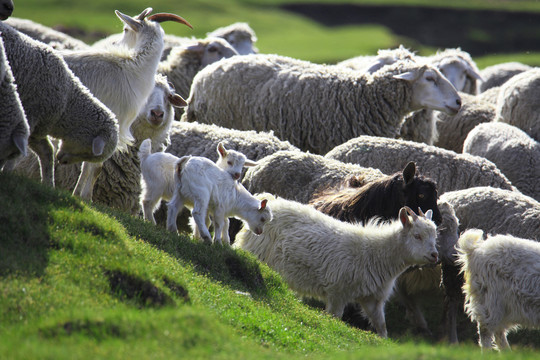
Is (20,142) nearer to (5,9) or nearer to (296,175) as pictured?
(5,9)

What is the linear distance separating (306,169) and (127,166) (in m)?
2.22

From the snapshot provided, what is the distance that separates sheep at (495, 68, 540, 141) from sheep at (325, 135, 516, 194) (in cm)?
363

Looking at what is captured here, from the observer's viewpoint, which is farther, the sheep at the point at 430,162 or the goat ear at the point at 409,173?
the sheep at the point at 430,162

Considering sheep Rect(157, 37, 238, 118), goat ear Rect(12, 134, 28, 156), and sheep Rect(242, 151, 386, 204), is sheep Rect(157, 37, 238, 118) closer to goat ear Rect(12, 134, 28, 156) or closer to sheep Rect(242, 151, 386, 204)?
sheep Rect(242, 151, 386, 204)

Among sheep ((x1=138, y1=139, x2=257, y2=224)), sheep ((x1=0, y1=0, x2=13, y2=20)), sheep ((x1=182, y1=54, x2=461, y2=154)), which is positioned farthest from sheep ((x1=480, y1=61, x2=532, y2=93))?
sheep ((x1=0, y1=0, x2=13, y2=20))

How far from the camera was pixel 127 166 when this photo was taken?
902 cm

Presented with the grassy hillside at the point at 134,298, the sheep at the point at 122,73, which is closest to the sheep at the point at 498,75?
the sheep at the point at 122,73

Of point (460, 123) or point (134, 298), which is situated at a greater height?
point (134, 298)

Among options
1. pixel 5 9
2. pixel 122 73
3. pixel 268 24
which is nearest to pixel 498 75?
pixel 122 73

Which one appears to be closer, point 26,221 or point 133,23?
point 26,221

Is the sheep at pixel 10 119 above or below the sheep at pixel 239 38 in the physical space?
above

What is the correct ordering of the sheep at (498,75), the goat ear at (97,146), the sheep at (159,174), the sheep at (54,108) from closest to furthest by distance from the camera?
the sheep at (54,108) → the goat ear at (97,146) → the sheep at (159,174) → the sheep at (498,75)

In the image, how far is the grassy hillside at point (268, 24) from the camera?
173 ft

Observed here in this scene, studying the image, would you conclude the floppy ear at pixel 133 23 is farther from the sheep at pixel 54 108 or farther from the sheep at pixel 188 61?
the sheep at pixel 188 61
